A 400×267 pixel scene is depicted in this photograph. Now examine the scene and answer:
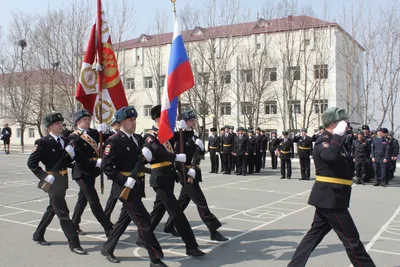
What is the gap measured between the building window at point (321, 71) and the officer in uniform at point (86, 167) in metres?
25.4

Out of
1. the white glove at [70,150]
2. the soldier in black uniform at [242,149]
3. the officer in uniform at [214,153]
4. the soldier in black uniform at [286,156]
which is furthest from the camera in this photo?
the officer in uniform at [214,153]

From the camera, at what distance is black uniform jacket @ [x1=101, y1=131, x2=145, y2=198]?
511cm

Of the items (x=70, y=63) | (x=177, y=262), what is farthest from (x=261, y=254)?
(x=70, y=63)

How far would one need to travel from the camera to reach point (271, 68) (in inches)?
1332

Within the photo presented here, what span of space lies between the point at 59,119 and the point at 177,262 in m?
2.82

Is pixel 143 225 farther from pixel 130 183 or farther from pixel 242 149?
pixel 242 149

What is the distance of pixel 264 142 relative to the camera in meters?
19.0

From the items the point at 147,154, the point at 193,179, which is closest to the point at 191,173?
the point at 193,179

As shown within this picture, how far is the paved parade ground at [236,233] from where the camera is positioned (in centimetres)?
545

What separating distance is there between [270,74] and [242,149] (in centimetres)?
1951

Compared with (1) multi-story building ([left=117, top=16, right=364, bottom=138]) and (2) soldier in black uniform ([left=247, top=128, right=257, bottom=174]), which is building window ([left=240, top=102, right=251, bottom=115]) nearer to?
(1) multi-story building ([left=117, top=16, right=364, bottom=138])

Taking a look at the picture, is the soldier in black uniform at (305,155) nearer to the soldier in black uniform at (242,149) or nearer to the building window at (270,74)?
the soldier in black uniform at (242,149)

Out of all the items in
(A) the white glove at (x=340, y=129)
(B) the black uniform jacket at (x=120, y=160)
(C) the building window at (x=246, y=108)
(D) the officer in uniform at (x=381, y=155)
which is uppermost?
(C) the building window at (x=246, y=108)

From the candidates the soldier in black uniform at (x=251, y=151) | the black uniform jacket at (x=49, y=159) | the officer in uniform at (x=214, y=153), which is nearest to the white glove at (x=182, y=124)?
the black uniform jacket at (x=49, y=159)
